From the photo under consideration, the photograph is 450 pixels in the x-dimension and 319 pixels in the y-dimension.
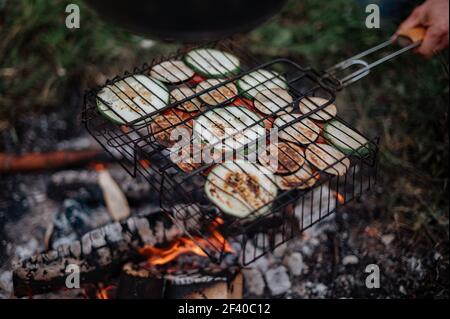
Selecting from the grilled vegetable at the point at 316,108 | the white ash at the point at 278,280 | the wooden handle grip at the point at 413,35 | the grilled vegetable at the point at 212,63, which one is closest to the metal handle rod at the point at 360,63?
the wooden handle grip at the point at 413,35

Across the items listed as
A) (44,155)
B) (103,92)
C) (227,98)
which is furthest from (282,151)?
(44,155)

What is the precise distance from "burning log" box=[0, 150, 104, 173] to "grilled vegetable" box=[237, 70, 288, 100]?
1380mm

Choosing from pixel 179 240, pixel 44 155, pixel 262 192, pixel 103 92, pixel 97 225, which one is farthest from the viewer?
pixel 44 155

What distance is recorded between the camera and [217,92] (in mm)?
2635

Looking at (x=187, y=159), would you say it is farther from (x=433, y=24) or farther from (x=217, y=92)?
(x=433, y=24)

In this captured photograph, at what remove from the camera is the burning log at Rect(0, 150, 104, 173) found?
11.5 feet

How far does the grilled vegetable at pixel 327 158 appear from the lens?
237 centimetres

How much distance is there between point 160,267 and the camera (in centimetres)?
307

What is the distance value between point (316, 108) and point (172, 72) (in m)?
0.78

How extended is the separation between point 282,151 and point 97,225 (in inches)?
56.1

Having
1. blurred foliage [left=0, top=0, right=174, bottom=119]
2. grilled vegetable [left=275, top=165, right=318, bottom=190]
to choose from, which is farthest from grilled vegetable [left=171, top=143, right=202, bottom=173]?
blurred foliage [left=0, top=0, right=174, bottom=119]

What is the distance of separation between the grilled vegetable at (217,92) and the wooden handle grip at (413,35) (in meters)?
1.08

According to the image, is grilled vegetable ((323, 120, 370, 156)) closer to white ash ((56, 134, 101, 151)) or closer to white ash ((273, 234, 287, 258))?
white ash ((273, 234, 287, 258))
